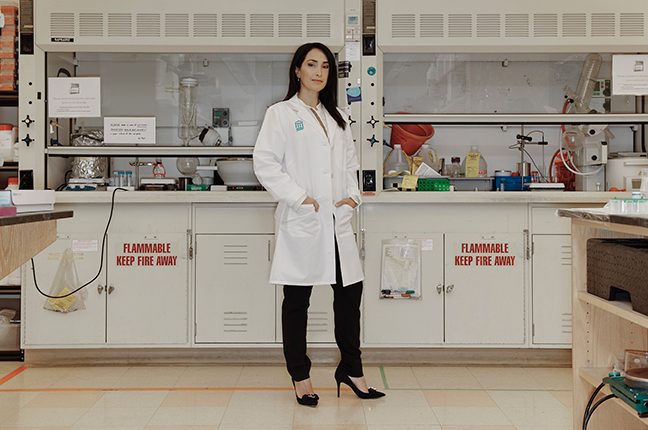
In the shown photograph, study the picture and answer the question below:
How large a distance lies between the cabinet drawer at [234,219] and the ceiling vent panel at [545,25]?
1613 mm

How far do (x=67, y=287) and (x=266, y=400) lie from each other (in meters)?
1.25

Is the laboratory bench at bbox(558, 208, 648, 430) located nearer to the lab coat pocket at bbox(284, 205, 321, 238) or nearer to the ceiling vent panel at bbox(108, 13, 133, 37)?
the lab coat pocket at bbox(284, 205, 321, 238)

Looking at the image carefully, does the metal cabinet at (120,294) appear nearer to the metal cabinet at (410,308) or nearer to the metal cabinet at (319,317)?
the metal cabinet at (319,317)

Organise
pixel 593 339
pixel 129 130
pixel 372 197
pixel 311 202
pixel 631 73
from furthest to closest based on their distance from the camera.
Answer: pixel 129 130
pixel 631 73
pixel 372 197
pixel 311 202
pixel 593 339

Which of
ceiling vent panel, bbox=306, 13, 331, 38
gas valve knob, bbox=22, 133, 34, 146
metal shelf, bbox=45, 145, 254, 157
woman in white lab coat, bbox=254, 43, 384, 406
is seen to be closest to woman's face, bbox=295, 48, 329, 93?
woman in white lab coat, bbox=254, 43, 384, 406

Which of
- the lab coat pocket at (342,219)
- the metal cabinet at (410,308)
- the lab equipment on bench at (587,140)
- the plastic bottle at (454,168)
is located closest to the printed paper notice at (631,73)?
the lab equipment on bench at (587,140)

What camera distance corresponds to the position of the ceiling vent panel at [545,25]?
10.6 feet

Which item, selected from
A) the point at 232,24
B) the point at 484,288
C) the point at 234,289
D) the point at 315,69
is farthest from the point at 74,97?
the point at 484,288

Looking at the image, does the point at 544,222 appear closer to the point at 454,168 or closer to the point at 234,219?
the point at 454,168

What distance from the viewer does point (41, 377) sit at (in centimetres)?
311

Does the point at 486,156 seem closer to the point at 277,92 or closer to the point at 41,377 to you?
the point at 277,92

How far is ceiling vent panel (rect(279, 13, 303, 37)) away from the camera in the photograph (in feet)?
10.6

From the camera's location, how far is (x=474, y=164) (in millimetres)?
3748

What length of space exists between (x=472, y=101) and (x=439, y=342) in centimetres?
145
